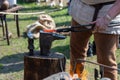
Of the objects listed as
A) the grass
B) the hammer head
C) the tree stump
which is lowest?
the grass

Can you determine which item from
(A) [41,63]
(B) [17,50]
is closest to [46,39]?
(A) [41,63]

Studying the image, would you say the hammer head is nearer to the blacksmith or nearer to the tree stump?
the tree stump

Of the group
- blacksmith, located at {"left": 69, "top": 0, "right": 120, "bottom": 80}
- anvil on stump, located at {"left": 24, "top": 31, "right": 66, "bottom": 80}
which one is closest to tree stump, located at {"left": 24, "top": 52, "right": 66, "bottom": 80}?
anvil on stump, located at {"left": 24, "top": 31, "right": 66, "bottom": 80}

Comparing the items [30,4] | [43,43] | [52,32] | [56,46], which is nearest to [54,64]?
[43,43]

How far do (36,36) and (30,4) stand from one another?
4.51 metres

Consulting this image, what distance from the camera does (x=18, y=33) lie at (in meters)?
6.93

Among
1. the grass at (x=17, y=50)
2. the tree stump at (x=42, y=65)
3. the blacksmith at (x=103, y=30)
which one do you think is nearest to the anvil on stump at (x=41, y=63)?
the tree stump at (x=42, y=65)

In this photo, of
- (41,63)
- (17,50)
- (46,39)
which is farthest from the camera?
(17,50)

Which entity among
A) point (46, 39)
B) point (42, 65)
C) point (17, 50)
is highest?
point (46, 39)

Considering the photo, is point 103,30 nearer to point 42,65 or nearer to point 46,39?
point 46,39

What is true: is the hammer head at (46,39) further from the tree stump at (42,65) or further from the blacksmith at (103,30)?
the blacksmith at (103,30)

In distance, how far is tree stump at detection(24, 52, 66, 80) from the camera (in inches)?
106

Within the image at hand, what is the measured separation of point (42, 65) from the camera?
2.72 m

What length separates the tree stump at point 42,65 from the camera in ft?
8.83
